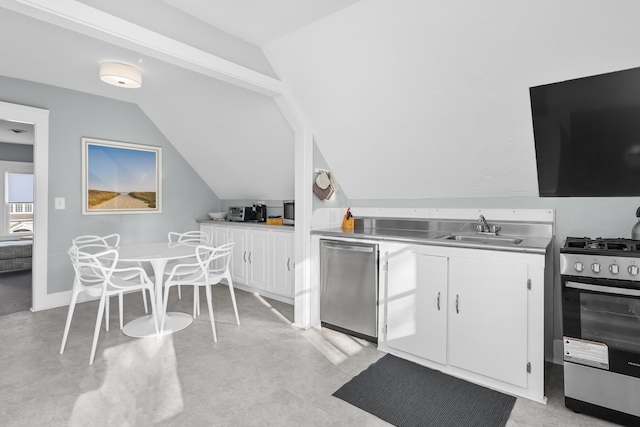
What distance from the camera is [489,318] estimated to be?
7.27 feet

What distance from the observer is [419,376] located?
2355 millimetres

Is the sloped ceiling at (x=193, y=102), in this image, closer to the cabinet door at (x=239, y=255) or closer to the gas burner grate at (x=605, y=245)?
the cabinet door at (x=239, y=255)

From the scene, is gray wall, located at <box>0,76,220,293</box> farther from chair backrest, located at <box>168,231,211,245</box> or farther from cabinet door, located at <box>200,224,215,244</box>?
chair backrest, located at <box>168,231,211,245</box>

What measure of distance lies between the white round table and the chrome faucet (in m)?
2.47

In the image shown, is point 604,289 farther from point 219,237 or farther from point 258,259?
point 219,237

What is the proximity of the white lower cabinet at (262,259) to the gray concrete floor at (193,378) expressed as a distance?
2.24 ft

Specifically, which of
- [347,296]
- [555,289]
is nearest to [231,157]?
[347,296]

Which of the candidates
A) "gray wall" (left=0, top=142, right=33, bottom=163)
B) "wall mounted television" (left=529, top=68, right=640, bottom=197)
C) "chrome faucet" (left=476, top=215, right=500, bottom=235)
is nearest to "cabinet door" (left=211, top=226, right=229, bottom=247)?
"chrome faucet" (left=476, top=215, right=500, bottom=235)

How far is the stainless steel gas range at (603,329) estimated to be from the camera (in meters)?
1.80

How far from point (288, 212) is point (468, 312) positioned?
2501mm

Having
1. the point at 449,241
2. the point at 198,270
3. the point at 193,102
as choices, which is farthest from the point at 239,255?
the point at 449,241

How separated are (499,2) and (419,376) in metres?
2.34

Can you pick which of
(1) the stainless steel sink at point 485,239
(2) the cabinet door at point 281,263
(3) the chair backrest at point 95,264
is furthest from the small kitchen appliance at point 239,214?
(1) the stainless steel sink at point 485,239

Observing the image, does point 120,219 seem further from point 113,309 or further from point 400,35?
point 400,35
